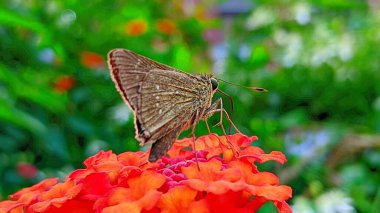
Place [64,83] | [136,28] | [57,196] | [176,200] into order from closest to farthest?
1. [176,200]
2. [57,196]
3. [64,83]
4. [136,28]

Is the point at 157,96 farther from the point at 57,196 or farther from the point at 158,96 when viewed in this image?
the point at 57,196

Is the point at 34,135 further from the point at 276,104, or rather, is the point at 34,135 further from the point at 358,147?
the point at 358,147

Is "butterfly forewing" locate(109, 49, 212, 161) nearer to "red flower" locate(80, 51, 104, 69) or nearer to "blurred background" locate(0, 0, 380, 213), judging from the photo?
"blurred background" locate(0, 0, 380, 213)

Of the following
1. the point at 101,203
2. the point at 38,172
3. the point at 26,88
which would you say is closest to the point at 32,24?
the point at 26,88

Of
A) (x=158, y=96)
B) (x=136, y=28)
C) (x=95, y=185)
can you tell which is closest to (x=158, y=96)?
(x=158, y=96)

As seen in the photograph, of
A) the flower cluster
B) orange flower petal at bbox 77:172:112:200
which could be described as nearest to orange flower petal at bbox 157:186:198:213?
the flower cluster

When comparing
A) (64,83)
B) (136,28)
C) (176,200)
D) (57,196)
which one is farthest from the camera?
(136,28)
